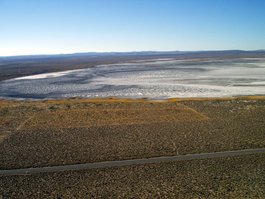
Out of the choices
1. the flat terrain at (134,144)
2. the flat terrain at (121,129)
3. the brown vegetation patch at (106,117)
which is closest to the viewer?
the flat terrain at (134,144)

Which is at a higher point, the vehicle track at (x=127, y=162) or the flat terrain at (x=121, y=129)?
the flat terrain at (x=121, y=129)

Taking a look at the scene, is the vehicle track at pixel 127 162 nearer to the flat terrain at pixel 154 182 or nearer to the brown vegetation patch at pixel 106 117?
the flat terrain at pixel 154 182

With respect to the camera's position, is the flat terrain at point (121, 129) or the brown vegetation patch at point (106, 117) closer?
the flat terrain at point (121, 129)

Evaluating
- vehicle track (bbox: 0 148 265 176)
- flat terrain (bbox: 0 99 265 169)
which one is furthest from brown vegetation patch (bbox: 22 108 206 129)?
vehicle track (bbox: 0 148 265 176)

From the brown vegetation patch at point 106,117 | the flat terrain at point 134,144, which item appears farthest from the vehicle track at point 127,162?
the brown vegetation patch at point 106,117

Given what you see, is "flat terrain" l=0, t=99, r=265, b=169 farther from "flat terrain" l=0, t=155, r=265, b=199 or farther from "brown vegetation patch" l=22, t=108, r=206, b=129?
"flat terrain" l=0, t=155, r=265, b=199

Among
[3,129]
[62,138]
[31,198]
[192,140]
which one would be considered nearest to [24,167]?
[31,198]

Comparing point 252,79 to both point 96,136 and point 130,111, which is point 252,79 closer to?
point 130,111

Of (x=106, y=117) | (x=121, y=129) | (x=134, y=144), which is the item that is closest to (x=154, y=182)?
(x=134, y=144)

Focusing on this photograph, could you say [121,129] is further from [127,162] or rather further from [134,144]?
[127,162]
